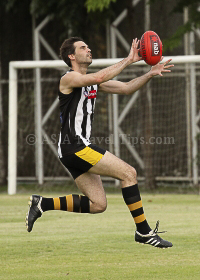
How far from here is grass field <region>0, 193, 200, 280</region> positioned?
15.2 feet

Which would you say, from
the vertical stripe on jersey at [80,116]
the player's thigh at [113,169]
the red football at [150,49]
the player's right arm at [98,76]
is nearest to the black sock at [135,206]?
the player's thigh at [113,169]

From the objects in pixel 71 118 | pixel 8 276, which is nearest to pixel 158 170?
pixel 71 118

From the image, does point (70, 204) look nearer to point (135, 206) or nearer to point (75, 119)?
point (135, 206)

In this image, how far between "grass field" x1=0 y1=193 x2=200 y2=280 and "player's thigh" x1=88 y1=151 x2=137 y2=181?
80cm

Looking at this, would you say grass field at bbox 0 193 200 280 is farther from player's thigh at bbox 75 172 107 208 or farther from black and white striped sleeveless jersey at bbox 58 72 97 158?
black and white striped sleeveless jersey at bbox 58 72 97 158

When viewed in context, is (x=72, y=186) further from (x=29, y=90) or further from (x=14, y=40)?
(x=14, y=40)

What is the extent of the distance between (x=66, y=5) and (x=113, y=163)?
9087 mm

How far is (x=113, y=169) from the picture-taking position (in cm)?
543

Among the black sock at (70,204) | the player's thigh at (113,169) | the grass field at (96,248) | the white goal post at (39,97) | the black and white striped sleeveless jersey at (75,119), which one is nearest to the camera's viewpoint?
the grass field at (96,248)

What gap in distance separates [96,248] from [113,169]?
0.98 meters

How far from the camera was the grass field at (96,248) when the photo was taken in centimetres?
464

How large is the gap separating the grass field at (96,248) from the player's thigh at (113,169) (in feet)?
2.62

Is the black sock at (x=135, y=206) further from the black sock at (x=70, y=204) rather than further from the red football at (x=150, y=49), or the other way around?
the red football at (x=150, y=49)

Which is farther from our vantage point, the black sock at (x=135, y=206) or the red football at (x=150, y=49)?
the red football at (x=150, y=49)
